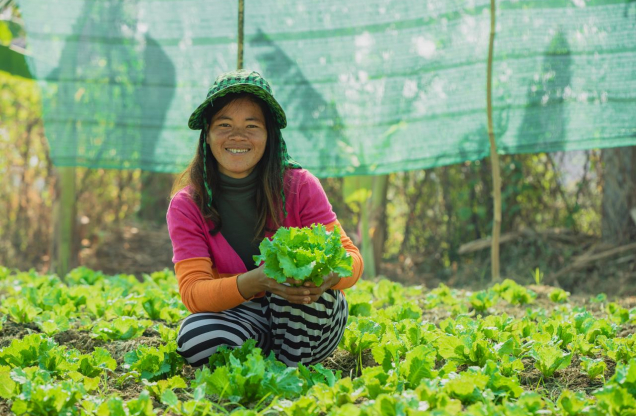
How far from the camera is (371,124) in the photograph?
463 cm

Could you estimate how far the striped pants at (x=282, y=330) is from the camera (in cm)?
248

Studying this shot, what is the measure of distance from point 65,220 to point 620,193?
15.2ft

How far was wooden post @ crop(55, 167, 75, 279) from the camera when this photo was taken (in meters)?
5.77

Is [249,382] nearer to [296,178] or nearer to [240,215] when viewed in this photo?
[240,215]

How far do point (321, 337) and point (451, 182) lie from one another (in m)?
4.14

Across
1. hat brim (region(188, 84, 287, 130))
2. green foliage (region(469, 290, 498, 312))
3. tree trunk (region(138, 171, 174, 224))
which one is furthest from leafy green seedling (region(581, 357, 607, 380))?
tree trunk (region(138, 171, 174, 224))

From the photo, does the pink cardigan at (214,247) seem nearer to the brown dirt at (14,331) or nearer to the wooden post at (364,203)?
the brown dirt at (14,331)

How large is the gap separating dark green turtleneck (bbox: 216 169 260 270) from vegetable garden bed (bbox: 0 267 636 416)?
480mm

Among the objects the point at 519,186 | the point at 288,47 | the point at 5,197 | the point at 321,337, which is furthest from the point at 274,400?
the point at 5,197

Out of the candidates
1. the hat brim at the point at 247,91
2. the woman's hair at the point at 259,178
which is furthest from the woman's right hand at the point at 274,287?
the hat brim at the point at 247,91

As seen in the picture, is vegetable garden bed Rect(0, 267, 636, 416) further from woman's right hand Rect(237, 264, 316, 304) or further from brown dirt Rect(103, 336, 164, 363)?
woman's right hand Rect(237, 264, 316, 304)

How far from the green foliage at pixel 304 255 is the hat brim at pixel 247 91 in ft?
2.01

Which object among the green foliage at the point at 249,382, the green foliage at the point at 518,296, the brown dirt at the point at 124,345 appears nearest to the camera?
the green foliage at the point at 249,382

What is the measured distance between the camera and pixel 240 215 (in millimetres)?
2820
